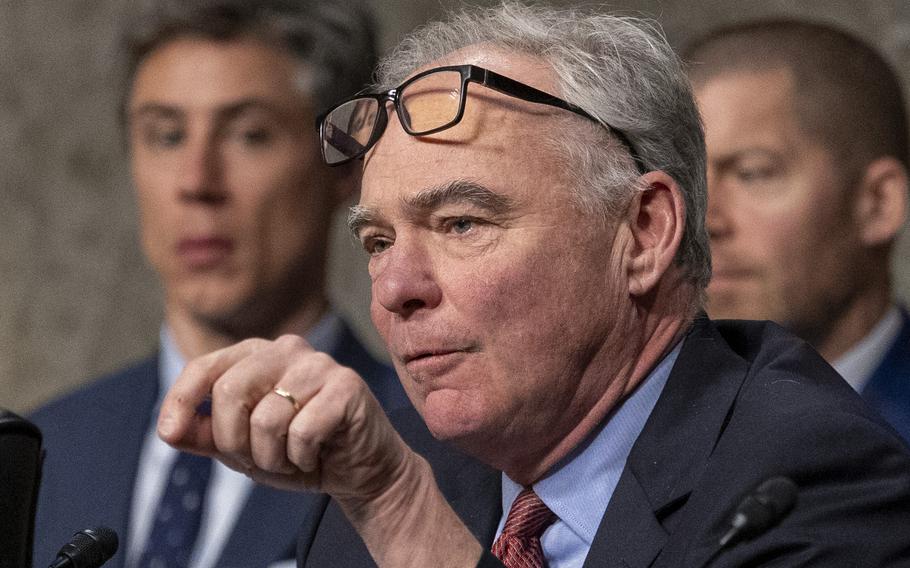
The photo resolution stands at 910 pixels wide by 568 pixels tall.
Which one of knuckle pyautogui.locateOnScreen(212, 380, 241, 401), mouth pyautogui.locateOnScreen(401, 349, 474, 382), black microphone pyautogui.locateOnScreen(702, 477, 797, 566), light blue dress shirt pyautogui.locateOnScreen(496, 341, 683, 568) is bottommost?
light blue dress shirt pyautogui.locateOnScreen(496, 341, 683, 568)

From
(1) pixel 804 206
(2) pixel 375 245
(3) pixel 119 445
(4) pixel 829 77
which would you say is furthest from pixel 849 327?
(3) pixel 119 445

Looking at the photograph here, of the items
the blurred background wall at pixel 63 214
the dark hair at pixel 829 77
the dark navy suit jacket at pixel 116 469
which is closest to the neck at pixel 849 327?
the dark hair at pixel 829 77

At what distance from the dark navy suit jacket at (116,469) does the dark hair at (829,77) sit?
1094 mm

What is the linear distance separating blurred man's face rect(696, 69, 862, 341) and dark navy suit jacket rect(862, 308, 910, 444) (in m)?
0.17

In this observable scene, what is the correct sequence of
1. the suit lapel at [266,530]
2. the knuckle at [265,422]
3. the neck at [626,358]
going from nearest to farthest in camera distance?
the knuckle at [265,422] < the neck at [626,358] < the suit lapel at [266,530]

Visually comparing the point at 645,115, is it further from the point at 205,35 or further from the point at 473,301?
the point at 205,35

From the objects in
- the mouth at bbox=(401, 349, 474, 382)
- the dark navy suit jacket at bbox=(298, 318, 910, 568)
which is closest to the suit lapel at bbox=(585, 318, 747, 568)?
the dark navy suit jacket at bbox=(298, 318, 910, 568)

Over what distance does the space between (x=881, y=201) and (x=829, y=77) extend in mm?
335

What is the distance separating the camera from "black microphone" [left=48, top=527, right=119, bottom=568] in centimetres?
154

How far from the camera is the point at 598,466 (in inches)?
79.3

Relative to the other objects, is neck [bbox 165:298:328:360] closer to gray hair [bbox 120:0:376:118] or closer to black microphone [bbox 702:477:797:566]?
gray hair [bbox 120:0:376:118]

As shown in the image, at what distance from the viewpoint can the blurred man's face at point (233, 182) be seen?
139 inches

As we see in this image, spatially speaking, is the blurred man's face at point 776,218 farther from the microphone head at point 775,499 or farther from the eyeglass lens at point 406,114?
the microphone head at point 775,499

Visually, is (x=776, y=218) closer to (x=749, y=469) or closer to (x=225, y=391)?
(x=749, y=469)
